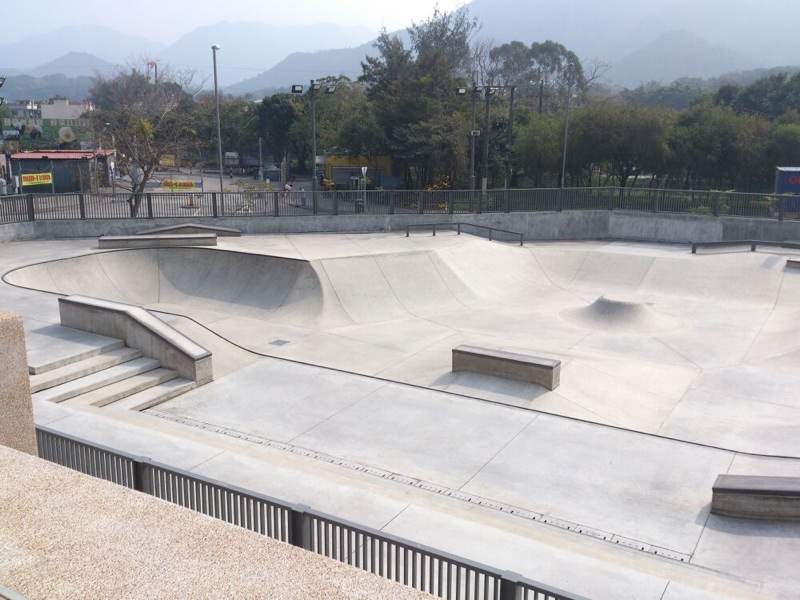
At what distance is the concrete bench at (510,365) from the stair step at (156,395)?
5.16 m

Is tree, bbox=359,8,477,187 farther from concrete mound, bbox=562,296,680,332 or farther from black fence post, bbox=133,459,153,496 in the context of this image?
black fence post, bbox=133,459,153,496

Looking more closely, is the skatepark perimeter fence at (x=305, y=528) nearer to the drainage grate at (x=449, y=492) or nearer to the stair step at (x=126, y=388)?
the drainage grate at (x=449, y=492)

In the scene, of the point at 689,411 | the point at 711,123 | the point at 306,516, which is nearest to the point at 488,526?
the point at 306,516

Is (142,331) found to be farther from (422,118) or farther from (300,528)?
(422,118)

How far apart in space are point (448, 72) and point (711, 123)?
58.6ft

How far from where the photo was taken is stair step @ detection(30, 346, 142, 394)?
450 inches

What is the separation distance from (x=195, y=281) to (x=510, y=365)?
37.2 ft

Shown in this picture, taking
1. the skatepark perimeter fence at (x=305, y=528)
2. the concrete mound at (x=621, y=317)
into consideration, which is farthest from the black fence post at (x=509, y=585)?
the concrete mound at (x=621, y=317)

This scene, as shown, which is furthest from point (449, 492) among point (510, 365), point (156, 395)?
point (156, 395)

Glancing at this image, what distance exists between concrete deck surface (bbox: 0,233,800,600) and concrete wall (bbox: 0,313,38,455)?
2490 millimetres

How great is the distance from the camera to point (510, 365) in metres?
13.2

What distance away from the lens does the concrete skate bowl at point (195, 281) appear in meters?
18.8

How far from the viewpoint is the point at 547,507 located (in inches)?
345

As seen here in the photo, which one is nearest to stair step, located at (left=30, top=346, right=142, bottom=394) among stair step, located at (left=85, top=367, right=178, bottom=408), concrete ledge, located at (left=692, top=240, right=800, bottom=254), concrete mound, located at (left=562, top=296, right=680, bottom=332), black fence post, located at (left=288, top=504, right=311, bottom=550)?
stair step, located at (left=85, top=367, right=178, bottom=408)
